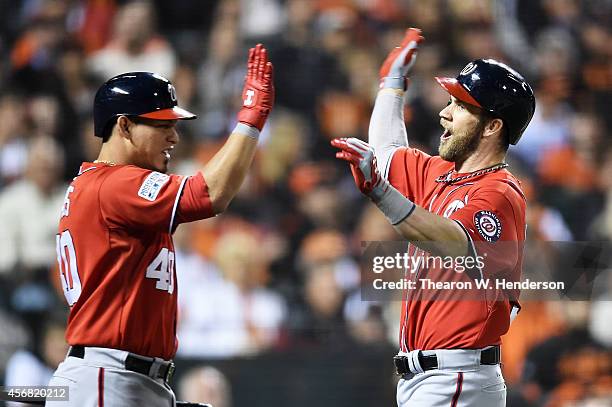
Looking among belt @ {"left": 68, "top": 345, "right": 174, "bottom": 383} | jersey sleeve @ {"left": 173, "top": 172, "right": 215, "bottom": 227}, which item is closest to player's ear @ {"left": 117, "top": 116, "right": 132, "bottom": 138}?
jersey sleeve @ {"left": 173, "top": 172, "right": 215, "bottom": 227}

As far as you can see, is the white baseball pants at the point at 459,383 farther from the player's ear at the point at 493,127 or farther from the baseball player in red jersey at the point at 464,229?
the player's ear at the point at 493,127

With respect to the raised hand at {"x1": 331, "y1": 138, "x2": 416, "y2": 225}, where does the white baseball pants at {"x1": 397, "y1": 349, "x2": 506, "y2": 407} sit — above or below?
below

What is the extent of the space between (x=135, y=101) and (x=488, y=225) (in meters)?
1.30

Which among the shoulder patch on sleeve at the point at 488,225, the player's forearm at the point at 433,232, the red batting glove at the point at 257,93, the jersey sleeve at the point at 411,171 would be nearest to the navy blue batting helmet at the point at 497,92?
the jersey sleeve at the point at 411,171

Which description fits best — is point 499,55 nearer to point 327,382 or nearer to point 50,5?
point 327,382

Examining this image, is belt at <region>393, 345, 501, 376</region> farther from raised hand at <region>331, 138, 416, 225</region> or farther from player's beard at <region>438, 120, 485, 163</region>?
player's beard at <region>438, 120, 485, 163</region>

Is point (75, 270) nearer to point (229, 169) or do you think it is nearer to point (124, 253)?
point (124, 253)

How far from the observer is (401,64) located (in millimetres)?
3924

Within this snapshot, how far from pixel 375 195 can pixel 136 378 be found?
1.03 m

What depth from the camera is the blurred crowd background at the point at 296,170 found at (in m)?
6.11

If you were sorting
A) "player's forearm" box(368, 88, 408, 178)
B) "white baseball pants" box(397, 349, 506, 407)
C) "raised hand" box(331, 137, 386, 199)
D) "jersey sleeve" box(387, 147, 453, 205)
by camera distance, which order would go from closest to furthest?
1. "raised hand" box(331, 137, 386, 199)
2. "white baseball pants" box(397, 349, 506, 407)
3. "jersey sleeve" box(387, 147, 453, 205)
4. "player's forearm" box(368, 88, 408, 178)

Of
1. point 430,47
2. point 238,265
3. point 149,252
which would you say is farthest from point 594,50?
point 149,252

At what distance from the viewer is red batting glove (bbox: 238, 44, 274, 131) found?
3312 millimetres

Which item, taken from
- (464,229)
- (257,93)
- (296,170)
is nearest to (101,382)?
(257,93)
